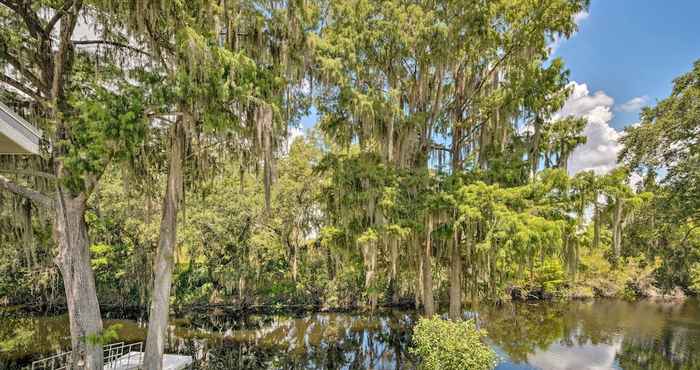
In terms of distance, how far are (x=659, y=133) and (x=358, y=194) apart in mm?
8407

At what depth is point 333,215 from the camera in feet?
32.2

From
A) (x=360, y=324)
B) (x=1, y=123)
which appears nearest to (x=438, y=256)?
(x=360, y=324)

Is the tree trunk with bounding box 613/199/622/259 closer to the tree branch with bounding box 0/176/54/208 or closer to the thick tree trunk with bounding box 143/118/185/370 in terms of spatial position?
the thick tree trunk with bounding box 143/118/185/370

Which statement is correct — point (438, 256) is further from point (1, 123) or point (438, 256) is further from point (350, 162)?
point (1, 123)

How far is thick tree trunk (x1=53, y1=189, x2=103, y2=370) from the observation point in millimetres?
6488

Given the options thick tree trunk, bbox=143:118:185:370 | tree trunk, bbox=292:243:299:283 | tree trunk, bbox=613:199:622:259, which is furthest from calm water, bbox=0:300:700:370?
tree trunk, bbox=613:199:622:259

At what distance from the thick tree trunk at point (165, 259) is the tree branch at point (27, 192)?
1.93m

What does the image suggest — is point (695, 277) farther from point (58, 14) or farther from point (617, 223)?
point (58, 14)

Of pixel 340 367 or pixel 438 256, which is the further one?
pixel 438 256

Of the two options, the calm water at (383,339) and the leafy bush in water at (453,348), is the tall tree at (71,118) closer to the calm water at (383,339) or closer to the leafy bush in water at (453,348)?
the calm water at (383,339)

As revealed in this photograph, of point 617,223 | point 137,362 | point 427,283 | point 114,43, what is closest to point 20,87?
point 114,43

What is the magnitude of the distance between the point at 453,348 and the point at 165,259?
623 cm

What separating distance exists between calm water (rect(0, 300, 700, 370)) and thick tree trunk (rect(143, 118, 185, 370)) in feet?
10.5

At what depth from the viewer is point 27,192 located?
21.0 ft
